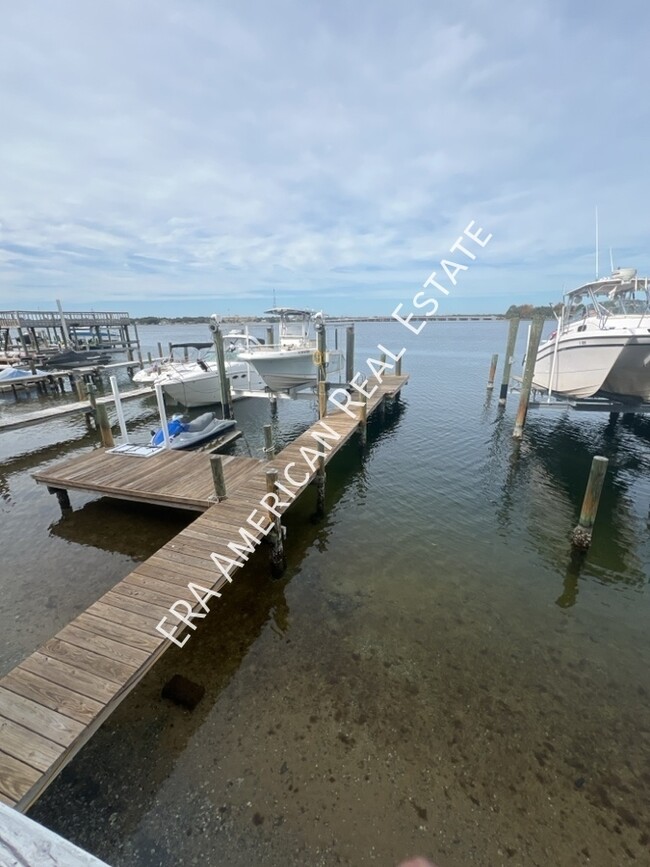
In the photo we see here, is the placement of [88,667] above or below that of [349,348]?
below

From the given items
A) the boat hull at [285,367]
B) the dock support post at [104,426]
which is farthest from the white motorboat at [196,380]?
the dock support post at [104,426]

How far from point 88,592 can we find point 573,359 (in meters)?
17.4

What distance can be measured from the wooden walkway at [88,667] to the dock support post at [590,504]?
23.3 ft

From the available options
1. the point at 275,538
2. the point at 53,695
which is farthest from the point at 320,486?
the point at 53,695

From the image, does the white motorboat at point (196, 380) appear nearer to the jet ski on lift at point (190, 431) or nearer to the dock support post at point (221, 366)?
the dock support post at point (221, 366)

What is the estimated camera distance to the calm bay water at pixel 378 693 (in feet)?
12.6

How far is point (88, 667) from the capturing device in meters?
4.36

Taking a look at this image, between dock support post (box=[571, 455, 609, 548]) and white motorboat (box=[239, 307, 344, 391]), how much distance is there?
1282 centimetres

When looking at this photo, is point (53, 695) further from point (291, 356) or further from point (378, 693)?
point (291, 356)

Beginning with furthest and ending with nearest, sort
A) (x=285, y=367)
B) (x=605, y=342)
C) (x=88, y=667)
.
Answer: (x=285, y=367)
(x=605, y=342)
(x=88, y=667)

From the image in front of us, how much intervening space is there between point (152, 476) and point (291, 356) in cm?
1141

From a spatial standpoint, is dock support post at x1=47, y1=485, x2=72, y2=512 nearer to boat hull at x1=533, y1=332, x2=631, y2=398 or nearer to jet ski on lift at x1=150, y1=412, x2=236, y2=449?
jet ski on lift at x1=150, y1=412, x2=236, y2=449

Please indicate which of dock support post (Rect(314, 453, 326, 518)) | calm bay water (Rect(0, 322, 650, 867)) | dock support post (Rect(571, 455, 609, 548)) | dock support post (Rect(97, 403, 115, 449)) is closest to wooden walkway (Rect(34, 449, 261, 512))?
dock support post (Rect(97, 403, 115, 449))

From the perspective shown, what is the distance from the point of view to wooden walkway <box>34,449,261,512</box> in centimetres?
866
